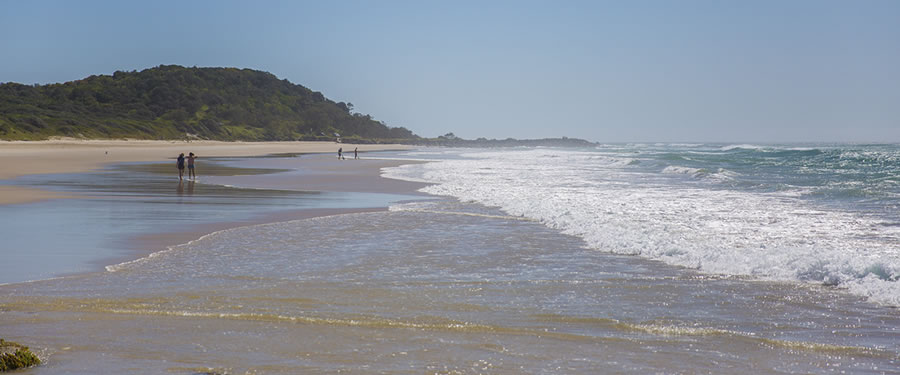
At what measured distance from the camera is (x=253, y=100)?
18062 cm

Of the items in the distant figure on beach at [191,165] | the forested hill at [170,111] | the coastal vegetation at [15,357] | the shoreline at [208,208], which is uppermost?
the forested hill at [170,111]

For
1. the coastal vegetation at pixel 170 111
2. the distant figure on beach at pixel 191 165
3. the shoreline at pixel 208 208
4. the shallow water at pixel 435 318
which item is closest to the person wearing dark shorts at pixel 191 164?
the distant figure on beach at pixel 191 165

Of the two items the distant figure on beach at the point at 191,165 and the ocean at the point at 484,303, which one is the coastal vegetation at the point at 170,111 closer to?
the distant figure on beach at the point at 191,165

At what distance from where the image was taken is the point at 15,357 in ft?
14.6

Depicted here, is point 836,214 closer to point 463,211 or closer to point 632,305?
point 463,211

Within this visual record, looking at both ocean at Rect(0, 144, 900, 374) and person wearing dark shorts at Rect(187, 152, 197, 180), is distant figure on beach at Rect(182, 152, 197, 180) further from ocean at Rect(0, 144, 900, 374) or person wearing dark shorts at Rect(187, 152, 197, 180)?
ocean at Rect(0, 144, 900, 374)

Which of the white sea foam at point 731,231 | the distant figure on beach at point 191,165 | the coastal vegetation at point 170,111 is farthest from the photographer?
the coastal vegetation at point 170,111

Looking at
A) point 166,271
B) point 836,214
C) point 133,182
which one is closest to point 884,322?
point 166,271

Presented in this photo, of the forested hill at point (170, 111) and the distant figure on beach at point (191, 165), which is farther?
the forested hill at point (170, 111)

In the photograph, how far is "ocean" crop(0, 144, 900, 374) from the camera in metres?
4.99

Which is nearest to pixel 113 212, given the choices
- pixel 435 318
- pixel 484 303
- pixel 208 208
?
pixel 208 208

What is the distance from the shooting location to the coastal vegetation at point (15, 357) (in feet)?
14.5

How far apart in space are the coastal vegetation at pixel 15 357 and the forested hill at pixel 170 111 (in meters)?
70.7

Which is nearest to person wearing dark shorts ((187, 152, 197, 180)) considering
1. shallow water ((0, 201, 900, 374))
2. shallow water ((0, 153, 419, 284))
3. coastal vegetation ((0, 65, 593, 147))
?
shallow water ((0, 153, 419, 284))
